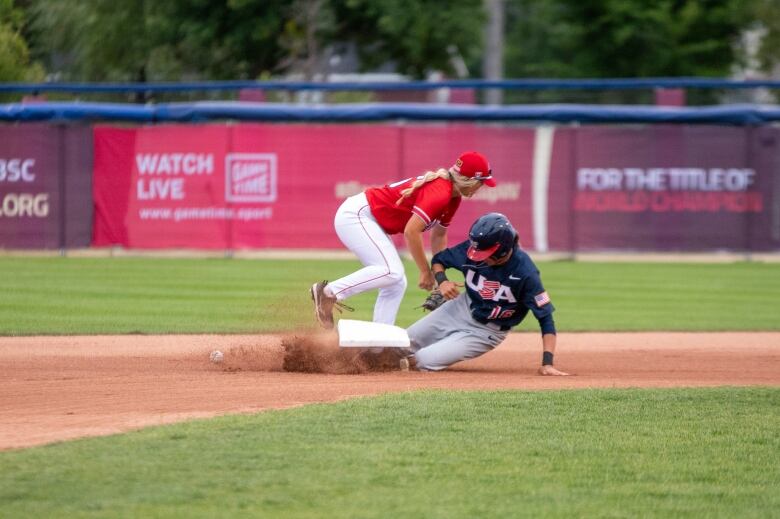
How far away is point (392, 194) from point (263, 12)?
23048 millimetres

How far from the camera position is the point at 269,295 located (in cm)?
1362

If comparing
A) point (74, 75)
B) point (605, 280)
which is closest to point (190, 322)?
point (605, 280)

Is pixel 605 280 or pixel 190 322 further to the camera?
pixel 605 280

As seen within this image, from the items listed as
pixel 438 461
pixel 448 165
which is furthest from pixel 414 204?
pixel 448 165

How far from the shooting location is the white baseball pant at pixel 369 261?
27.1 ft

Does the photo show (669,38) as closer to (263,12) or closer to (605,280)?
(263,12)

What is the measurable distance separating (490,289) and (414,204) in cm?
77

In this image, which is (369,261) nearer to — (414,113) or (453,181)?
(453,181)

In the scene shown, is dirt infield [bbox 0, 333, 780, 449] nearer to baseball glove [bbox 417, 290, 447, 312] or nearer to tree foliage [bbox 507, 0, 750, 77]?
baseball glove [bbox 417, 290, 447, 312]

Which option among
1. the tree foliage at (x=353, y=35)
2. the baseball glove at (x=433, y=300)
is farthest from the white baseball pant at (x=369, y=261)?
the tree foliage at (x=353, y=35)

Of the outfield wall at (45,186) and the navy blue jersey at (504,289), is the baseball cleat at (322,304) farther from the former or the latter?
the outfield wall at (45,186)

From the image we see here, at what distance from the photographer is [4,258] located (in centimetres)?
1812

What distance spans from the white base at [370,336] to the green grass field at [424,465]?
3.89 feet

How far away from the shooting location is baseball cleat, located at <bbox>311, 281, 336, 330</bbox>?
8359 millimetres
